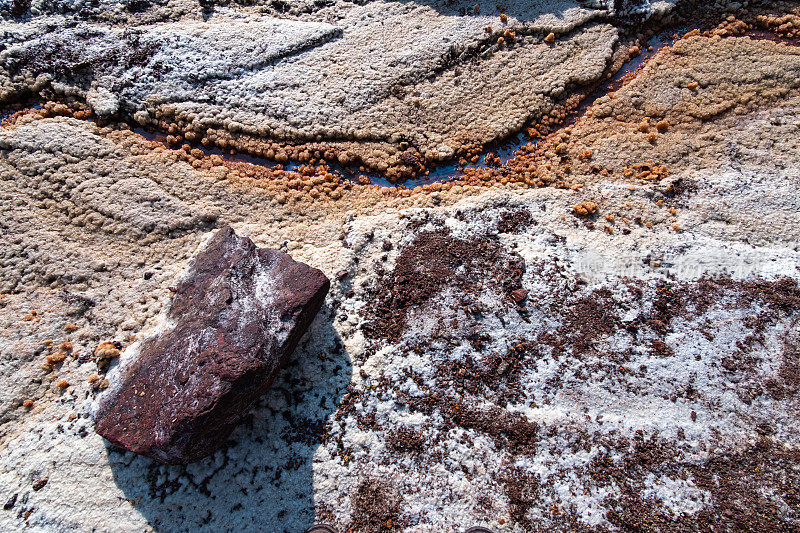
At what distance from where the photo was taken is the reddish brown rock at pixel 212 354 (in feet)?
16.3

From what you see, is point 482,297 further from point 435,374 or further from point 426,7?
point 426,7

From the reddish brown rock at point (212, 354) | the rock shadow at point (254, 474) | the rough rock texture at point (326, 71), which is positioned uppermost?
the rough rock texture at point (326, 71)

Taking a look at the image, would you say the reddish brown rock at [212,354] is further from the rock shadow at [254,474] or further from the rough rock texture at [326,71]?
the rough rock texture at [326,71]

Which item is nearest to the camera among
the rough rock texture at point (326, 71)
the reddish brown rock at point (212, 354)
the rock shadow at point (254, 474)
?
the reddish brown rock at point (212, 354)

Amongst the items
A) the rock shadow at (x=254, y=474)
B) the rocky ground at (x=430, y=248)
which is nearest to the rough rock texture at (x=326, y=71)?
the rocky ground at (x=430, y=248)

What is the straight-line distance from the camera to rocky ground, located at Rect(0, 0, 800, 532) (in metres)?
5.45

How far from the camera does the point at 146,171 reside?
24.7 feet

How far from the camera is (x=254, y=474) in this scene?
18.2ft

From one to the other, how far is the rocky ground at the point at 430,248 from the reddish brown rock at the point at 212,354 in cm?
66

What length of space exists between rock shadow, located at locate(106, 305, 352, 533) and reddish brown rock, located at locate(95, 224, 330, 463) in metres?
0.37

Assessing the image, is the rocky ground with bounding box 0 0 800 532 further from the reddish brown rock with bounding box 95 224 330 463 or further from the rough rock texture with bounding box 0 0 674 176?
the reddish brown rock with bounding box 95 224 330 463

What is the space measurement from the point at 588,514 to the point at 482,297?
292 centimetres

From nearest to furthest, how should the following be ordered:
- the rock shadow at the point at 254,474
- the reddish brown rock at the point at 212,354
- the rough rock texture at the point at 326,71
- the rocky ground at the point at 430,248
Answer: the reddish brown rock at the point at 212,354, the rock shadow at the point at 254,474, the rocky ground at the point at 430,248, the rough rock texture at the point at 326,71

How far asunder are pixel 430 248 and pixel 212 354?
3344 millimetres
